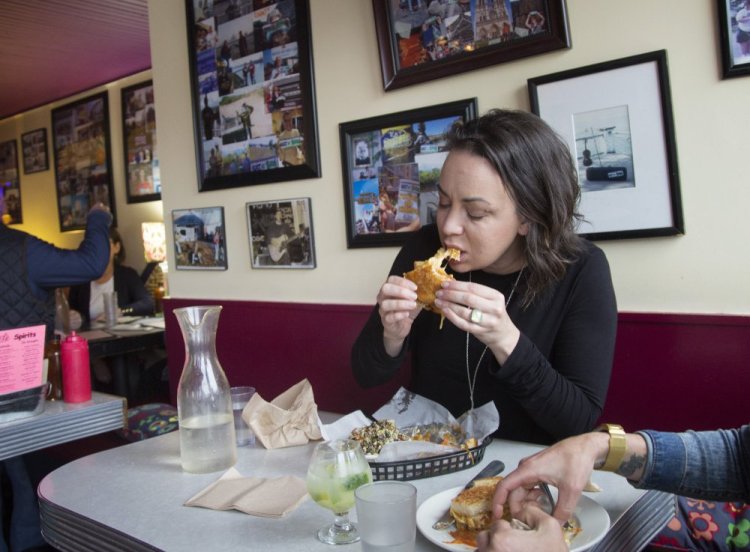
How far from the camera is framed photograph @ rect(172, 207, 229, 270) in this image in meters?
3.34

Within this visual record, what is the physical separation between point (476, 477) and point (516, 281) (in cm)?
73

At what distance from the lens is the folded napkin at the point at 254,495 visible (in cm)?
126

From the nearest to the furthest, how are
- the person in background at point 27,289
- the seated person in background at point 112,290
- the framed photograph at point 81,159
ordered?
the person in background at point 27,289 → the seated person in background at point 112,290 → the framed photograph at point 81,159

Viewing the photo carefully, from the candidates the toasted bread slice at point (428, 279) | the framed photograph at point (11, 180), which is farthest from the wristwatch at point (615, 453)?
the framed photograph at point (11, 180)

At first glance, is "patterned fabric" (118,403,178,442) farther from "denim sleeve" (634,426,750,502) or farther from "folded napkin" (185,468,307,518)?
"denim sleeve" (634,426,750,502)

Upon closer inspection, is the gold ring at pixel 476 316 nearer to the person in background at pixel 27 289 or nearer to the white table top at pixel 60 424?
the white table top at pixel 60 424

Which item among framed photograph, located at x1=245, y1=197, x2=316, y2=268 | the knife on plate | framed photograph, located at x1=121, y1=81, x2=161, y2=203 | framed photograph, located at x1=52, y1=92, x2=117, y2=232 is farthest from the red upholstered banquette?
framed photograph, located at x1=52, y1=92, x2=117, y2=232

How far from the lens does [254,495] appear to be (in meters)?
1.32

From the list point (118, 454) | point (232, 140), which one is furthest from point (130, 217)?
point (118, 454)

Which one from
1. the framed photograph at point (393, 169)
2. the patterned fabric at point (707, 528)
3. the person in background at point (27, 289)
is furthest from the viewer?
the person in background at point (27, 289)

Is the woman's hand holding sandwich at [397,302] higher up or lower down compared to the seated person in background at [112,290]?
lower down

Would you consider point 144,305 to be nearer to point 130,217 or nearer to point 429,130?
point 130,217

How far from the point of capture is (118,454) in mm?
1701

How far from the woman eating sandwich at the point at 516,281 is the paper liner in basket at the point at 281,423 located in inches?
11.5
